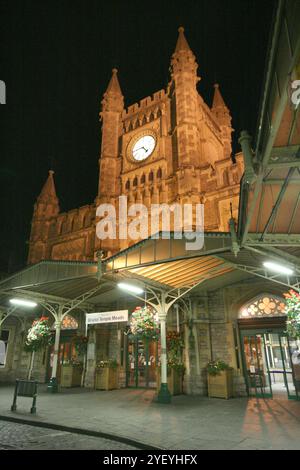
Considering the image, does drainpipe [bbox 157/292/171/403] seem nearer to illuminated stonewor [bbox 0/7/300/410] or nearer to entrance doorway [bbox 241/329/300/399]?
illuminated stonewor [bbox 0/7/300/410]

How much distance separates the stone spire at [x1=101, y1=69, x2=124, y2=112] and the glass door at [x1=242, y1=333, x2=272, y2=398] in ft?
77.6

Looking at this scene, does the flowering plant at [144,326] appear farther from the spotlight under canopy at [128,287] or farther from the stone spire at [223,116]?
the stone spire at [223,116]

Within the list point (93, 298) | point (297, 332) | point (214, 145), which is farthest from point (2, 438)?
point (214, 145)

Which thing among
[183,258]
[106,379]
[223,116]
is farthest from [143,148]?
[183,258]

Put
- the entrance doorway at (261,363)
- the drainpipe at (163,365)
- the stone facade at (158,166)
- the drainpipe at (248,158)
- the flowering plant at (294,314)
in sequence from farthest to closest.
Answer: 1. the stone facade at (158,166)
2. the entrance doorway at (261,363)
3. the drainpipe at (163,365)
4. the flowering plant at (294,314)
5. the drainpipe at (248,158)

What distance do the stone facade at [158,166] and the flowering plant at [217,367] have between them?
7540 millimetres

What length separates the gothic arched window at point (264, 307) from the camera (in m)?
12.9

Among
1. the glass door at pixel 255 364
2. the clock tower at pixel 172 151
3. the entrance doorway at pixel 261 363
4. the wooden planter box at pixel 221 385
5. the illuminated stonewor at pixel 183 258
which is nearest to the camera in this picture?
the illuminated stonewor at pixel 183 258

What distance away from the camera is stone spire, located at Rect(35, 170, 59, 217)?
2743 centimetres

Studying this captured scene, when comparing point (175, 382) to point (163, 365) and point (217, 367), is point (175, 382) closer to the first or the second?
point (217, 367)

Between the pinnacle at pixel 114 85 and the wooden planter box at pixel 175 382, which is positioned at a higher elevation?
the pinnacle at pixel 114 85

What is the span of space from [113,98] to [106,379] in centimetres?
2502

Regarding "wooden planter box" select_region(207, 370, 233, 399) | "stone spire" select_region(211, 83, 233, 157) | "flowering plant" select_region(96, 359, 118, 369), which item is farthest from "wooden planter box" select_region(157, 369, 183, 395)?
"stone spire" select_region(211, 83, 233, 157)

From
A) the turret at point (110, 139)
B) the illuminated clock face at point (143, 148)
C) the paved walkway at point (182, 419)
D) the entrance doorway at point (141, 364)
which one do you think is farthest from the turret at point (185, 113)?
the paved walkway at point (182, 419)
